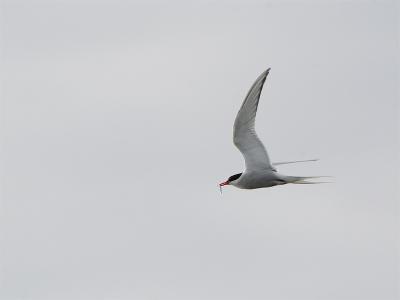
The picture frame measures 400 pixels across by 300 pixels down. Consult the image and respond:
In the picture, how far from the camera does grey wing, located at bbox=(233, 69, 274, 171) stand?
1764 centimetres

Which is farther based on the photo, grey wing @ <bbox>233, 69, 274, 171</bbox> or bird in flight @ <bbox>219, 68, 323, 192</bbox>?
bird in flight @ <bbox>219, 68, 323, 192</bbox>

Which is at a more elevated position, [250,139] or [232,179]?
[250,139]

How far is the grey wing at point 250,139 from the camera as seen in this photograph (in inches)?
695

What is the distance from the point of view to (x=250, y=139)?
1836cm

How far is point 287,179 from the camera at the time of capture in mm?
18156

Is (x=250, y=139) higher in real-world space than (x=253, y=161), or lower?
higher

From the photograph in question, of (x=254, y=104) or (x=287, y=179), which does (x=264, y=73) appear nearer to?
(x=254, y=104)

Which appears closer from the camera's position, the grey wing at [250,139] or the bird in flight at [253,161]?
the grey wing at [250,139]

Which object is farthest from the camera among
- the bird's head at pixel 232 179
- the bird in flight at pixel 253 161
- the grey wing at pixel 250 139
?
the bird's head at pixel 232 179

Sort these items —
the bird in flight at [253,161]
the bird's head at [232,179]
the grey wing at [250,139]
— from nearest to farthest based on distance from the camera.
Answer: the grey wing at [250,139] → the bird in flight at [253,161] → the bird's head at [232,179]

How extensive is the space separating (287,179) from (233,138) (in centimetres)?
144

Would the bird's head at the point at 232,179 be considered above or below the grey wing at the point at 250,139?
below

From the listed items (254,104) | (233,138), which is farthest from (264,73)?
(233,138)

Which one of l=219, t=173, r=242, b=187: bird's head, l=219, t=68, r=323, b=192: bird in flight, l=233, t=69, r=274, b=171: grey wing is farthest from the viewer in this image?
l=219, t=173, r=242, b=187: bird's head
